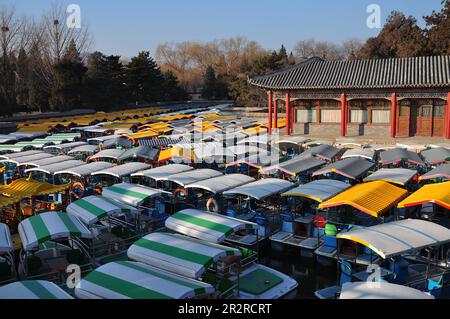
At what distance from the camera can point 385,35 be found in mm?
51969

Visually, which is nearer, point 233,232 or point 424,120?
point 233,232

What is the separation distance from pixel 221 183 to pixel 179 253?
20.6 ft

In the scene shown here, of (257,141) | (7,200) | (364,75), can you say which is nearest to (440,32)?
(364,75)

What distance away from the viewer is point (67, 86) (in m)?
51.7

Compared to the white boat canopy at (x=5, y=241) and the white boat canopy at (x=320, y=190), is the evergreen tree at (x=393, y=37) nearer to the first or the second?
the white boat canopy at (x=320, y=190)

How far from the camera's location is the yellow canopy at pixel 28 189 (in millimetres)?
14062

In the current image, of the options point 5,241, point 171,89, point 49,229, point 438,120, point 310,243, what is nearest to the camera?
point 5,241

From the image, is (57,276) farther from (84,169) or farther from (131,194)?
(84,169)

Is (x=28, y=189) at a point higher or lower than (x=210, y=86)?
lower

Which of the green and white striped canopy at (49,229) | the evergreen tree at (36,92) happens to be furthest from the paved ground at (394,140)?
the evergreen tree at (36,92)

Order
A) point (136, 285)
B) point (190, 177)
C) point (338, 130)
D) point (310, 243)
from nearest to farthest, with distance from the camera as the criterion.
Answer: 1. point (136, 285)
2. point (310, 243)
3. point (190, 177)
4. point (338, 130)

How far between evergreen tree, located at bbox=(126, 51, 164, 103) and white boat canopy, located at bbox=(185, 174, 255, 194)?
168ft
